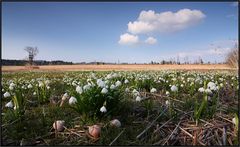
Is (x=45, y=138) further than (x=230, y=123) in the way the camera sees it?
No

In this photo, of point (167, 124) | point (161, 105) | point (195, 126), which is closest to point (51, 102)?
point (161, 105)

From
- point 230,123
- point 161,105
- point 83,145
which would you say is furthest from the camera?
point 161,105

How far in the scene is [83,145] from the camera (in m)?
3.38

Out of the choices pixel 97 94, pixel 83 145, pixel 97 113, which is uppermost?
pixel 97 94

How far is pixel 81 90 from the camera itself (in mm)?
4195

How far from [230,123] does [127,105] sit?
5.24 ft

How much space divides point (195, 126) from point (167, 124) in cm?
39

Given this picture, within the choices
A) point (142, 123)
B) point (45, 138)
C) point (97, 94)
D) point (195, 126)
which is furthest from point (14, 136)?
point (195, 126)

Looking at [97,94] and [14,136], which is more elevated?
[97,94]

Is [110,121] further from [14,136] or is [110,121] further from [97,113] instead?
[14,136]

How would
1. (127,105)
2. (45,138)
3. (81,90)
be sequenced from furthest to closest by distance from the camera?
(127,105), (81,90), (45,138)

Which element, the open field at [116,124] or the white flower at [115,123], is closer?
the open field at [116,124]

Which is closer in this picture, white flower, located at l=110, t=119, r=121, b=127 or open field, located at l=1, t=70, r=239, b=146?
open field, located at l=1, t=70, r=239, b=146

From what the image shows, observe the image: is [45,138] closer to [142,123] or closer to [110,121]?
[110,121]
